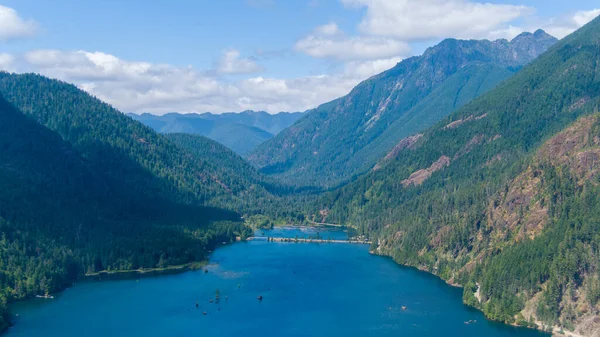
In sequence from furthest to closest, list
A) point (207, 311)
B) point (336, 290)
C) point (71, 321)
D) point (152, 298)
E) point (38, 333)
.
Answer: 1. point (336, 290)
2. point (152, 298)
3. point (207, 311)
4. point (71, 321)
5. point (38, 333)

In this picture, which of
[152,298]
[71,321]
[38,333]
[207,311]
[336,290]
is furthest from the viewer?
[336,290]

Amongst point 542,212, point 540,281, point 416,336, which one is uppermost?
point 542,212

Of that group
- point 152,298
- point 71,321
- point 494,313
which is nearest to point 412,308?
point 494,313

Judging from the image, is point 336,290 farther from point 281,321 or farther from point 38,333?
point 38,333

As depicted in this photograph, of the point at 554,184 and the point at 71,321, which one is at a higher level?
the point at 554,184

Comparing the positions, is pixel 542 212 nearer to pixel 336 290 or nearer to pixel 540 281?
pixel 540 281

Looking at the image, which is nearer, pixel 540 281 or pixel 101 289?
Result: pixel 540 281

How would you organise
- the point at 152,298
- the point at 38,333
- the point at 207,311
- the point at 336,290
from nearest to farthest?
the point at 38,333
the point at 207,311
the point at 152,298
the point at 336,290

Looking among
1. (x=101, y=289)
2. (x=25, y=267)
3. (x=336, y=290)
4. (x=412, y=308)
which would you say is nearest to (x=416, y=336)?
(x=412, y=308)

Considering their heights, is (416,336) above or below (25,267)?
below

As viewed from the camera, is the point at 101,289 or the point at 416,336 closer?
the point at 416,336
